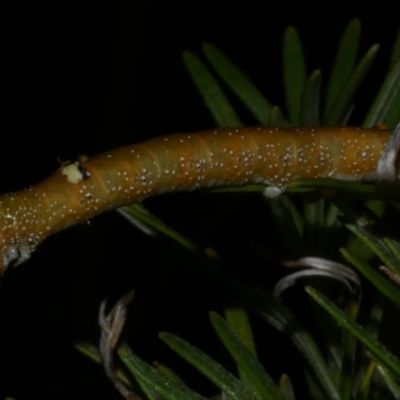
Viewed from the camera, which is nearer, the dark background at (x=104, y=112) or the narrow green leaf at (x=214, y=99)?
the narrow green leaf at (x=214, y=99)

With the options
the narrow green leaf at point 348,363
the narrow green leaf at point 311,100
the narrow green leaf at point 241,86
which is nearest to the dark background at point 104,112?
the narrow green leaf at point 241,86

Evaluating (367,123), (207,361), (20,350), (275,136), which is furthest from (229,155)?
(20,350)

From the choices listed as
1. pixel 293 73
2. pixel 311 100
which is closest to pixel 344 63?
pixel 293 73

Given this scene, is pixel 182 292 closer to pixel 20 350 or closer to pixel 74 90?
pixel 20 350

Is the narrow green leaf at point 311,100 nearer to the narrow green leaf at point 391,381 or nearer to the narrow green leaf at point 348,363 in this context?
the narrow green leaf at point 348,363

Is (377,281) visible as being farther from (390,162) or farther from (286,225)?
(286,225)

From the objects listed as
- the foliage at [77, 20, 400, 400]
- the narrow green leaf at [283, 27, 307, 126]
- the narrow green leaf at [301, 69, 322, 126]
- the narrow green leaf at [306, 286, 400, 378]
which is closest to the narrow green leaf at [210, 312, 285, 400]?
the foliage at [77, 20, 400, 400]
